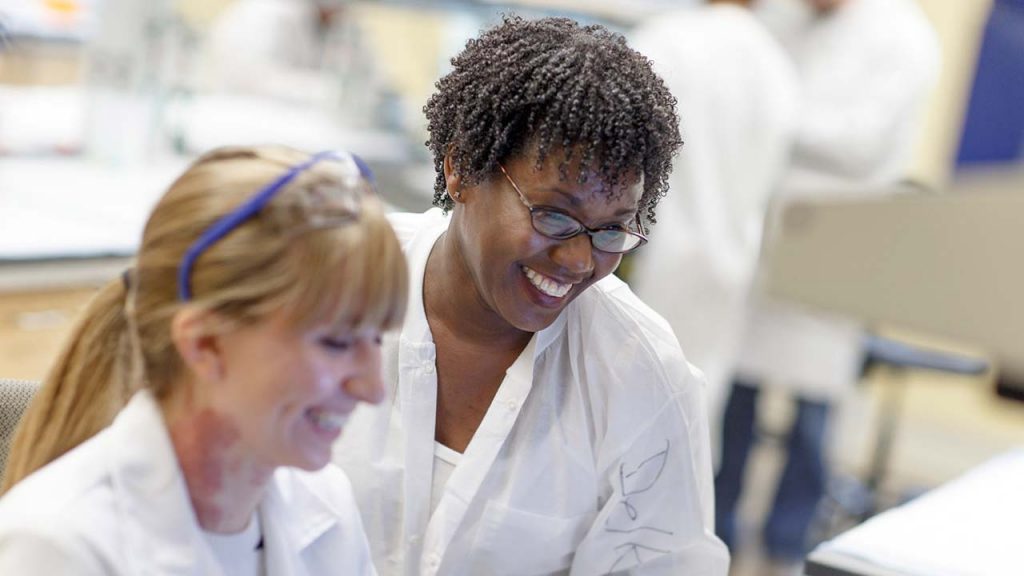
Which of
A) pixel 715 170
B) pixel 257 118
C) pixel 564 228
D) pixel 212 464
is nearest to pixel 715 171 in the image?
pixel 715 170

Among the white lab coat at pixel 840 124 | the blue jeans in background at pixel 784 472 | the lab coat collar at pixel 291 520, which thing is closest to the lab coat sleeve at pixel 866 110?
the white lab coat at pixel 840 124

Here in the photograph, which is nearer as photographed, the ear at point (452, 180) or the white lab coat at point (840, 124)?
the ear at point (452, 180)

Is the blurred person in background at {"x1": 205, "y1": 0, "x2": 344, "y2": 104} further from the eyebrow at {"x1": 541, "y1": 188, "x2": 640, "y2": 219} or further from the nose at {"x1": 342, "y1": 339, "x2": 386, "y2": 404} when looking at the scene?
the nose at {"x1": 342, "y1": 339, "x2": 386, "y2": 404}

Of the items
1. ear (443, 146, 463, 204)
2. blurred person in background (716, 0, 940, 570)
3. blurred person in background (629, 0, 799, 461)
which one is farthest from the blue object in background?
ear (443, 146, 463, 204)

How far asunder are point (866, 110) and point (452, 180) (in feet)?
6.35

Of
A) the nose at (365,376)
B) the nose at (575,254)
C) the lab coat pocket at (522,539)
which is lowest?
the lab coat pocket at (522,539)

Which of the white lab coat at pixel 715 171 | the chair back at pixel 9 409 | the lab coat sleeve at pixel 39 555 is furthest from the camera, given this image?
the white lab coat at pixel 715 171

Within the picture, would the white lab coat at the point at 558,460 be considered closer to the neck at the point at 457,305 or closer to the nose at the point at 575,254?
the neck at the point at 457,305

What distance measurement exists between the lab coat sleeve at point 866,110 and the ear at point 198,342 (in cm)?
231

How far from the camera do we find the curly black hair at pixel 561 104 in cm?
132

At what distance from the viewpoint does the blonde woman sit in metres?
1.01

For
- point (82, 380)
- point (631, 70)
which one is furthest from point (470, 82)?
point (82, 380)

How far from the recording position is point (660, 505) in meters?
1.51

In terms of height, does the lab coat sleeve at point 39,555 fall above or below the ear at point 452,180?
below
